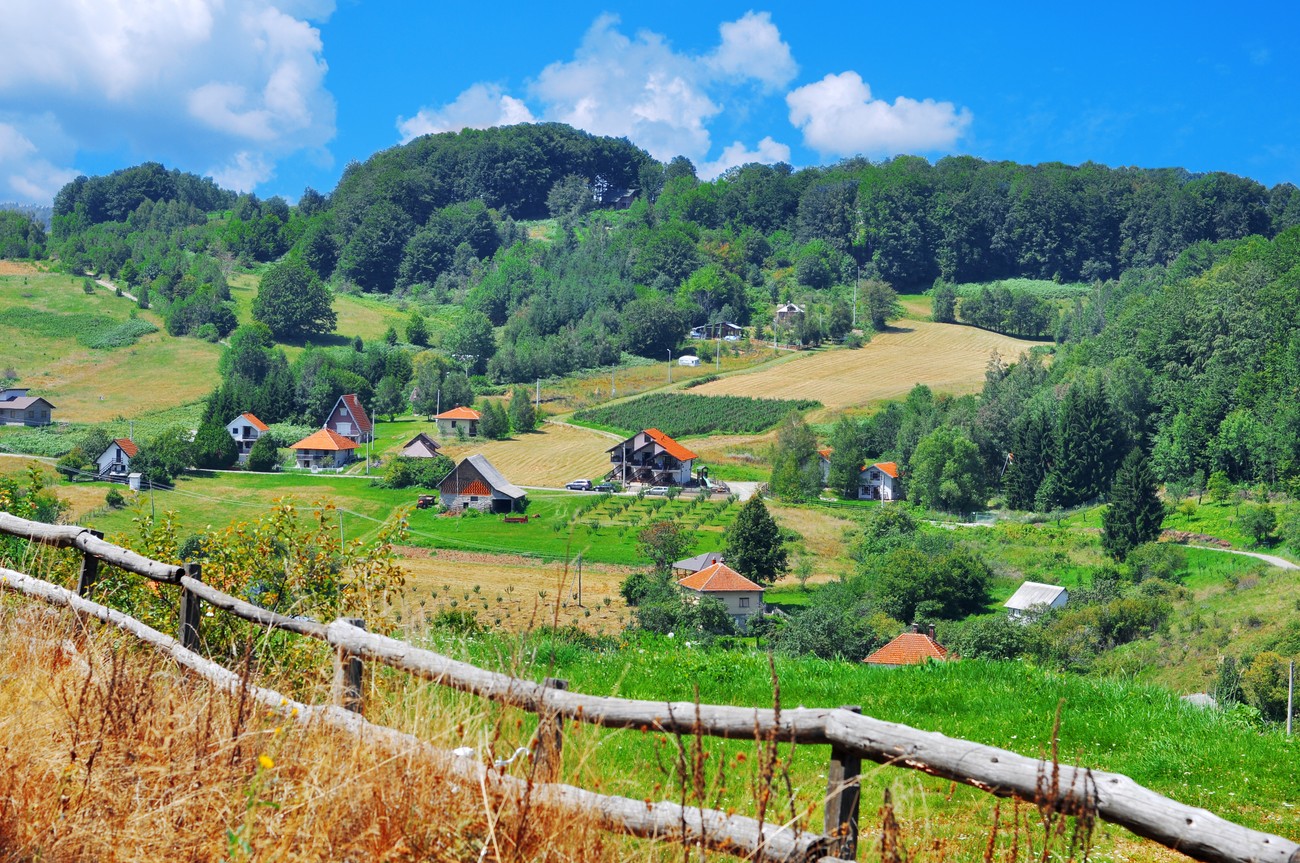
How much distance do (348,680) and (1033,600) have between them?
3543 cm

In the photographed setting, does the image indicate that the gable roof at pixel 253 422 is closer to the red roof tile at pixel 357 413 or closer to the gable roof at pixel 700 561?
the red roof tile at pixel 357 413

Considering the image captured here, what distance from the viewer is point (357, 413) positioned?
234 ft

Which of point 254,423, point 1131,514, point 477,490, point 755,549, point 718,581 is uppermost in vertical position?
point 254,423

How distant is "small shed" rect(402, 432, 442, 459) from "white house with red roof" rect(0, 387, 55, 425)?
2267 centimetres

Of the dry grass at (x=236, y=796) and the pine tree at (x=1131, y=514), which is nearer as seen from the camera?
the dry grass at (x=236, y=796)

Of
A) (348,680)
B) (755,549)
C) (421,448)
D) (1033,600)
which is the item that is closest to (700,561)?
(755,549)

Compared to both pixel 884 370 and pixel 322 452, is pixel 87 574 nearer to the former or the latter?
pixel 322 452

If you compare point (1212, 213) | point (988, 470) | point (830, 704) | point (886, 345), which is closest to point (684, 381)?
point (886, 345)

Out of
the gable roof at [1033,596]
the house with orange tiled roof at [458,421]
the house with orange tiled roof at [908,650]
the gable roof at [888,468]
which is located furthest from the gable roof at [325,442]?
the house with orange tiled roof at [908,650]

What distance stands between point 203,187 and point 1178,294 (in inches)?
5754

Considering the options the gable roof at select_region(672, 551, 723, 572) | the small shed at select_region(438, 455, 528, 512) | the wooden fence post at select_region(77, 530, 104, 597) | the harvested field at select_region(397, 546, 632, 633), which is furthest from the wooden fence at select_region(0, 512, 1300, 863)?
the small shed at select_region(438, 455, 528, 512)

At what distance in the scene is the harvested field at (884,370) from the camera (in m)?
77.3

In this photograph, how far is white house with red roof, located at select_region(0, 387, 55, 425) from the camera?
213ft

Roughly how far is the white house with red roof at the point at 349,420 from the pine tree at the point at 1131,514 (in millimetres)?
42843
